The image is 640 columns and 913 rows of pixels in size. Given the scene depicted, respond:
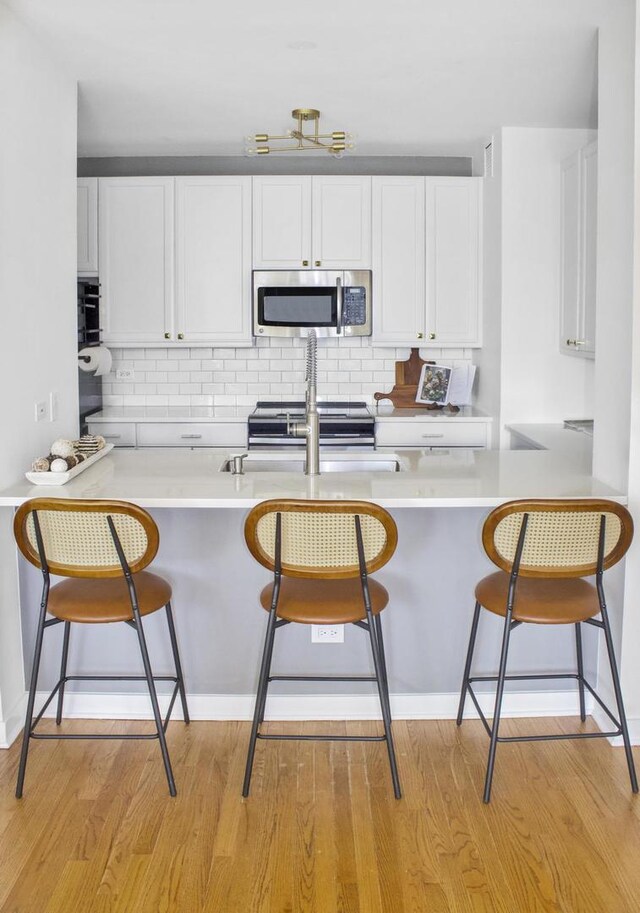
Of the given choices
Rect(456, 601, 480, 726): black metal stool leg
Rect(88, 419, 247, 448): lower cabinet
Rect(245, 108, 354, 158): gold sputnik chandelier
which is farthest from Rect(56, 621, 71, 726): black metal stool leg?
Rect(88, 419, 247, 448): lower cabinet

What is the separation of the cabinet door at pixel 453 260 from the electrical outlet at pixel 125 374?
1.84 m

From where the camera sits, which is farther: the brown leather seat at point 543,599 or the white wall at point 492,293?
the white wall at point 492,293

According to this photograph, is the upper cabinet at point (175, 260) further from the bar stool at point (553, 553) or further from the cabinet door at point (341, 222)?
the bar stool at point (553, 553)

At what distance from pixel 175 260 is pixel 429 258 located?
1.48 m

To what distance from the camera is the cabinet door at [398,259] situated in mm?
5391

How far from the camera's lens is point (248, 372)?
584cm

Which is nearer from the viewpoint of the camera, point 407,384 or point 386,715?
point 386,715

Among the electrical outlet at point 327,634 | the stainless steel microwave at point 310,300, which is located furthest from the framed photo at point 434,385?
the electrical outlet at point 327,634

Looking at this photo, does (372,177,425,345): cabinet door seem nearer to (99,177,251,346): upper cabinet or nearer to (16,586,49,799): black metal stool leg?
(99,177,251,346): upper cabinet

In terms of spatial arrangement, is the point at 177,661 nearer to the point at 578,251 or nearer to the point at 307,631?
the point at 307,631

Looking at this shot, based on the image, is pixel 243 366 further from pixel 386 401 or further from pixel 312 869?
pixel 312 869

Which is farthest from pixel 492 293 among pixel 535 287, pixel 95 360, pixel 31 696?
pixel 31 696

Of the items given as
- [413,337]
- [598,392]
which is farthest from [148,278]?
[598,392]

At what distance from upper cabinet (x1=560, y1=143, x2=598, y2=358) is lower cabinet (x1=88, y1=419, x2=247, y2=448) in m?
1.86
